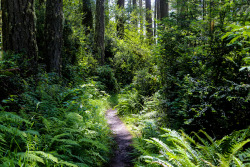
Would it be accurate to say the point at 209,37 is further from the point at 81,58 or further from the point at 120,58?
the point at 120,58

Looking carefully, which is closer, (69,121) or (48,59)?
(69,121)

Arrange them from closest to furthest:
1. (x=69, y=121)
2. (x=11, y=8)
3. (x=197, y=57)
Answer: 1. (x=69, y=121)
2. (x=197, y=57)
3. (x=11, y=8)

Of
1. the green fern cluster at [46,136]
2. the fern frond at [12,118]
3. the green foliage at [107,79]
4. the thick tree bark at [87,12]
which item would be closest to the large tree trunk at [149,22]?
the green foliage at [107,79]

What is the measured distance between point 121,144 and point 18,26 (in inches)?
199

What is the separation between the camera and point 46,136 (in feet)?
10.6

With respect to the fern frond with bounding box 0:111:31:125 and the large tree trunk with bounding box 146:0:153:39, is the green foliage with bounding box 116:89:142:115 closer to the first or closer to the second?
the fern frond with bounding box 0:111:31:125

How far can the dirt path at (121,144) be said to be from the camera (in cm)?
432

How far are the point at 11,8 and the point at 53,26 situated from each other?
2.02 m

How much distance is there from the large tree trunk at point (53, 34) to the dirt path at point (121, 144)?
344 centimetres

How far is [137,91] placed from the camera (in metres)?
8.88

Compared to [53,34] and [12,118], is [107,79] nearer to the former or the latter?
[53,34]

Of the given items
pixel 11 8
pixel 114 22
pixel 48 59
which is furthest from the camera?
pixel 114 22

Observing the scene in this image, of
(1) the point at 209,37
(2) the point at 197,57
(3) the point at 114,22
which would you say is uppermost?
(3) the point at 114,22

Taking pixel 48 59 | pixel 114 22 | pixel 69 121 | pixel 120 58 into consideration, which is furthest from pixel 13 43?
pixel 114 22
